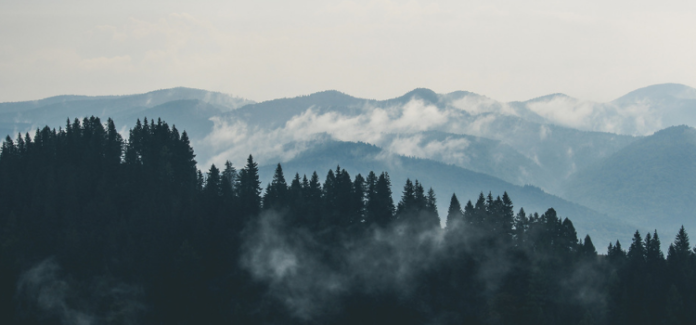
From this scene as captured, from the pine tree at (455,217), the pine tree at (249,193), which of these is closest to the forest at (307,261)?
the pine tree at (455,217)

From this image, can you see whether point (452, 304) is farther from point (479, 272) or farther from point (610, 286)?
point (610, 286)

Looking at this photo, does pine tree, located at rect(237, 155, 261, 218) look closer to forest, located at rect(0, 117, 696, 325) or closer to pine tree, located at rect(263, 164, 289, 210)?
forest, located at rect(0, 117, 696, 325)

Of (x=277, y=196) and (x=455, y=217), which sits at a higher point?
(x=277, y=196)

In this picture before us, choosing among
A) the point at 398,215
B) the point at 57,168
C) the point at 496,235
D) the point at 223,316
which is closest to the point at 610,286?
the point at 496,235

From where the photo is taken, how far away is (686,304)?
423 ft

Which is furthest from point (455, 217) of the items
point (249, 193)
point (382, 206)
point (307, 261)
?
point (249, 193)

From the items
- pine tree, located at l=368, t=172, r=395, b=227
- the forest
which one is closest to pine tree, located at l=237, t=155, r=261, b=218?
the forest

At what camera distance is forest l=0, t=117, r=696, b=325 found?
134 m

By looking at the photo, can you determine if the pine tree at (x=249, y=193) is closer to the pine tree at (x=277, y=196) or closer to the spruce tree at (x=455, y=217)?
the pine tree at (x=277, y=196)

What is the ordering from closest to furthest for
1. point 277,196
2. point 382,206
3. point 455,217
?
point 455,217
point 382,206
point 277,196

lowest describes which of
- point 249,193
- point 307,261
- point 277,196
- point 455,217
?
point 307,261

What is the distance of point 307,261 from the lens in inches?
5817

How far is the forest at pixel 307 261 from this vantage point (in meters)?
134

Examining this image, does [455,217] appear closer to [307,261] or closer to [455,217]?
[455,217]
